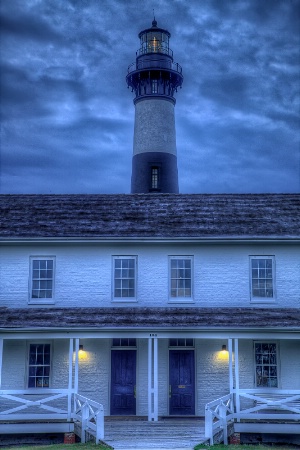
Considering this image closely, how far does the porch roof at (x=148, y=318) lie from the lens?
59.1ft

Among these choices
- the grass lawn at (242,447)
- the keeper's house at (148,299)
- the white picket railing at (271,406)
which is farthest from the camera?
the keeper's house at (148,299)

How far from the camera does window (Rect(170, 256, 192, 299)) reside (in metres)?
20.4

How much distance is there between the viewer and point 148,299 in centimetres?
2027

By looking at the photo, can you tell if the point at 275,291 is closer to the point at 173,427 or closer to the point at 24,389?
the point at 173,427

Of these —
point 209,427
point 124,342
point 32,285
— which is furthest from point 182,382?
Answer: point 32,285

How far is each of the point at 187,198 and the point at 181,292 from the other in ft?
13.0

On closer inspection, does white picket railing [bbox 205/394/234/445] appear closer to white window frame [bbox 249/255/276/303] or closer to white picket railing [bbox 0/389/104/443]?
white picket railing [bbox 0/389/104/443]

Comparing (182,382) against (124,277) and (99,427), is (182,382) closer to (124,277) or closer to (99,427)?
Answer: (124,277)

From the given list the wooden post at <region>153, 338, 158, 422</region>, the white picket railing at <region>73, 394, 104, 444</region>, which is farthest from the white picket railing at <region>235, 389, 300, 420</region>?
the white picket railing at <region>73, 394, 104, 444</region>

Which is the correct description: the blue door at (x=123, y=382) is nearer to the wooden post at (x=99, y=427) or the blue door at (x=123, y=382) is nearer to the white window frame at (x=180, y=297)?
the white window frame at (x=180, y=297)

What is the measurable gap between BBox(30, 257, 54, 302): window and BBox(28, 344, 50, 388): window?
1.57 meters

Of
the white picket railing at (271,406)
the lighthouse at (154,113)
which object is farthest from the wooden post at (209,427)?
the lighthouse at (154,113)

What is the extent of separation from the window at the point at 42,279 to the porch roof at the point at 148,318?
20.0 inches

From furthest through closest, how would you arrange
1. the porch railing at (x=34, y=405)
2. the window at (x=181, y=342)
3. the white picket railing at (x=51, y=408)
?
1. the window at (x=181, y=342)
2. the porch railing at (x=34, y=405)
3. the white picket railing at (x=51, y=408)
